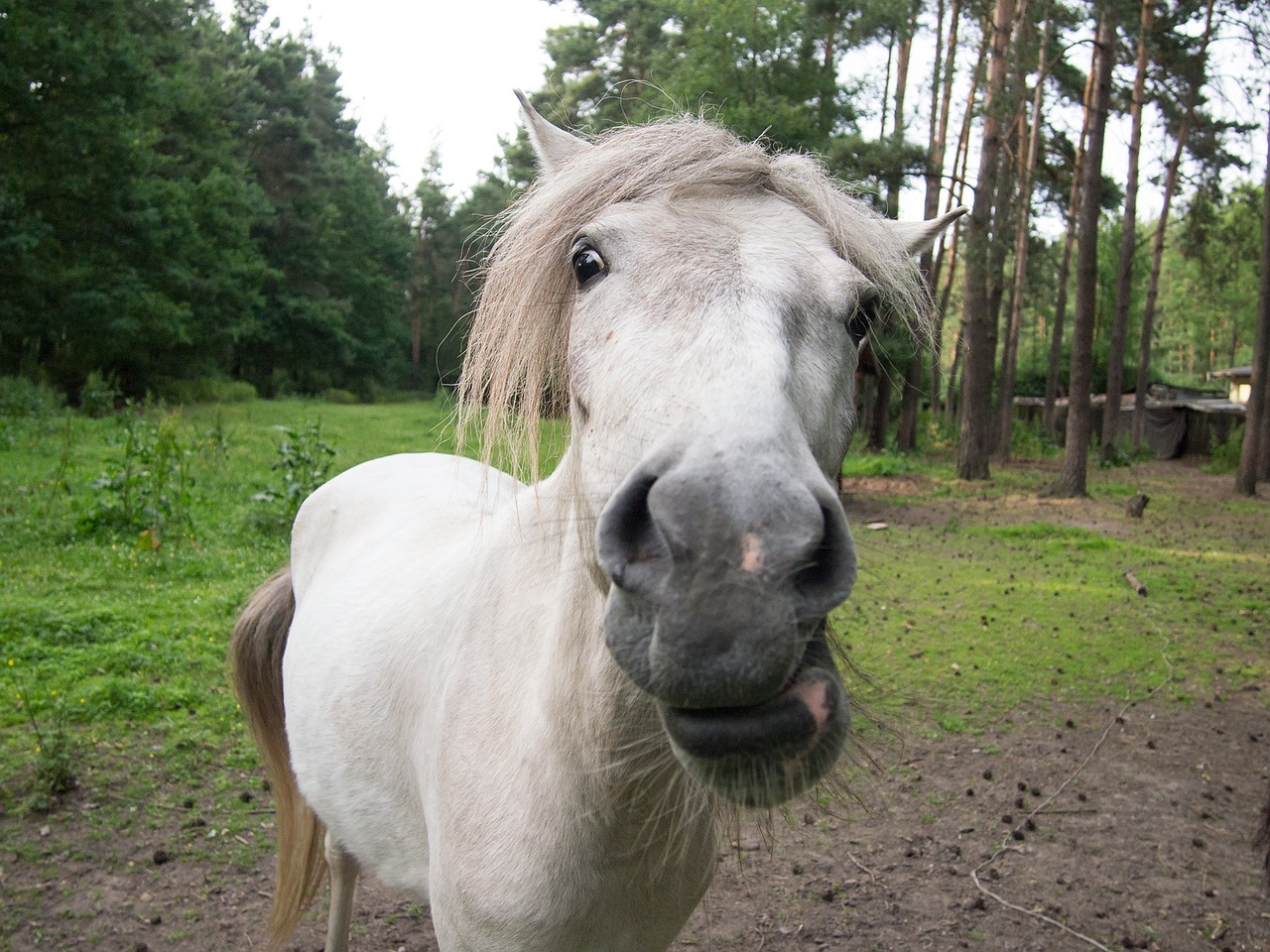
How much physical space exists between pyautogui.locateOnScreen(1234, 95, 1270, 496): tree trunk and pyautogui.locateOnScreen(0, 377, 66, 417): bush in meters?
21.9

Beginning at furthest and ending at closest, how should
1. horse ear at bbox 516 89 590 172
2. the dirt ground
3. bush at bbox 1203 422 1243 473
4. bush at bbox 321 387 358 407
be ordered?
1. bush at bbox 321 387 358 407
2. bush at bbox 1203 422 1243 473
3. the dirt ground
4. horse ear at bbox 516 89 590 172

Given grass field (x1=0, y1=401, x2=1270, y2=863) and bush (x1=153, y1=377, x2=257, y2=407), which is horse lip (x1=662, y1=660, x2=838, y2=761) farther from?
bush (x1=153, y1=377, x2=257, y2=407)

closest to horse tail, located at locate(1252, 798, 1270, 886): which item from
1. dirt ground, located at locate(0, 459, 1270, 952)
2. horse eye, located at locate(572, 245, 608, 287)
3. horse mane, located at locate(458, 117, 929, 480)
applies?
dirt ground, located at locate(0, 459, 1270, 952)

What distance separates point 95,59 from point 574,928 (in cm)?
2112

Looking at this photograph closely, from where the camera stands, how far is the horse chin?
3.78 feet

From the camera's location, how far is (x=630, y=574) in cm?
115

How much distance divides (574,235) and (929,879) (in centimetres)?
329

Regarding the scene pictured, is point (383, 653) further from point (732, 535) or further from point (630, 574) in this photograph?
point (732, 535)

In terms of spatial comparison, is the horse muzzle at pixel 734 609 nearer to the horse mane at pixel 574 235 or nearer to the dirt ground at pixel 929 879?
the horse mane at pixel 574 235

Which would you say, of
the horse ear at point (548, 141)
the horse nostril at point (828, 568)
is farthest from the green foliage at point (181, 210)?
the horse nostril at point (828, 568)

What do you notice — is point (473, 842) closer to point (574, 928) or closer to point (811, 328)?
point (574, 928)

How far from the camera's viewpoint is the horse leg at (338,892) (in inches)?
118

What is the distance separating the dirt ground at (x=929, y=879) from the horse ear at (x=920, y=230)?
2063 mm

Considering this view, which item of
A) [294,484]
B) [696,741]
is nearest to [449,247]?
[294,484]
